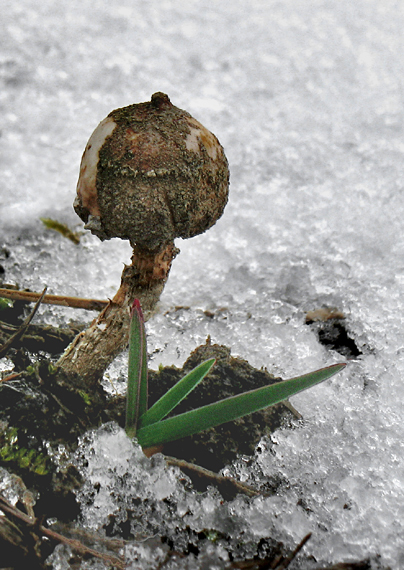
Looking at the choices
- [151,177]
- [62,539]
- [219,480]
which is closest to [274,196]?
[151,177]

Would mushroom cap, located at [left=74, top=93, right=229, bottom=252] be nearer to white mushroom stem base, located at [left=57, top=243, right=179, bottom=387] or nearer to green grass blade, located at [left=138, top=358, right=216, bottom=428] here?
white mushroom stem base, located at [left=57, top=243, right=179, bottom=387]

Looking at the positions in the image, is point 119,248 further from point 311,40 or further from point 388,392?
point 311,40

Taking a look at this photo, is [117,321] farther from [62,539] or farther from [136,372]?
[62,539]

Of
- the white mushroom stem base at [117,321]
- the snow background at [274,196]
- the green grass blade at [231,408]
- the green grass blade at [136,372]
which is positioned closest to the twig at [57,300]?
the snow background at [274,196]

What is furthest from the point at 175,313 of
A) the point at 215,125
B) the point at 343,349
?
the point at 215,125

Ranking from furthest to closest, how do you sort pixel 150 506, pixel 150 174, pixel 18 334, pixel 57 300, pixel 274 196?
pixel 274 196
pixel 57 300
pixel 18 334
pixel 150 506
pixel 150 174

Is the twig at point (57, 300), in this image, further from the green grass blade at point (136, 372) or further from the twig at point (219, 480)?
the twig at point (219, 480)
